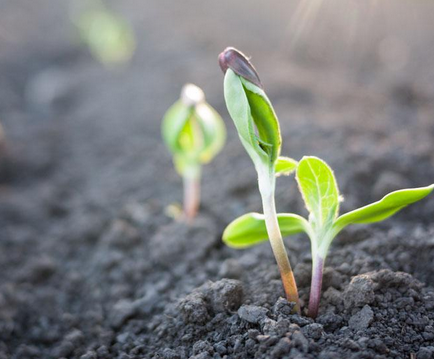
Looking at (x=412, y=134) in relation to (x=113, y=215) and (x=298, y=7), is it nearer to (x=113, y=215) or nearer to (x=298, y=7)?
(x=113, y=215)

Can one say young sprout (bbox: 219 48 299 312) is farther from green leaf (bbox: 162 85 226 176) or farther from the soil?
green leaf (bbox: 162 85 226 176)

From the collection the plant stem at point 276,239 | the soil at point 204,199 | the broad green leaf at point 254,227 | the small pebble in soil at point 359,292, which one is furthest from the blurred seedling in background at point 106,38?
the small pebble in soil at point 359,292

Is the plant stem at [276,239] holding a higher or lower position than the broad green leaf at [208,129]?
lower

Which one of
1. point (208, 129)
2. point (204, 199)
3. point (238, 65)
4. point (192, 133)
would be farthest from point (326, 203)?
point (204, 199)

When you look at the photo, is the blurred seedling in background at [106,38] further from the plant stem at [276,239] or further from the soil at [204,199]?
the plant stem at [276,239]

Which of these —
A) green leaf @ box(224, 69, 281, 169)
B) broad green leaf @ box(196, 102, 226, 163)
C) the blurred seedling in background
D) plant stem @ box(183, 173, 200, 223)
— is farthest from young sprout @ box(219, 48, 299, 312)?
the blurred seedling in background

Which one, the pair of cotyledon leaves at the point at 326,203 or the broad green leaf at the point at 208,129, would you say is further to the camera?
Answer: the broad green leaf at the point at 208,129

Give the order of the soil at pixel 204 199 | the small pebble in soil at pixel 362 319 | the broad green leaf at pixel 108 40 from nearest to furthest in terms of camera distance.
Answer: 1. the small pebble in soil at pixel 362 319
2. the soil at pixel 204 199
3. the broad green leaf at pixel 108 40

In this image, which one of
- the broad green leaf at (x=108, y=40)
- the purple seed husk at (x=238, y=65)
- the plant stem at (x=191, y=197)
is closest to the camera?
the purple seed husk at (x=238, y=65)
